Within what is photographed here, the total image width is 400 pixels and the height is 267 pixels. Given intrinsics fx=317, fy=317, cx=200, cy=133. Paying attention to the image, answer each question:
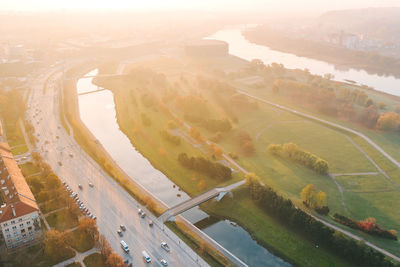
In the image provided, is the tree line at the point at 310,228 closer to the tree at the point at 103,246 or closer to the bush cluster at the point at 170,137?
the bush cluster at the point at 170,137

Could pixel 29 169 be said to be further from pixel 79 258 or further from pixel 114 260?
pixel 114 260

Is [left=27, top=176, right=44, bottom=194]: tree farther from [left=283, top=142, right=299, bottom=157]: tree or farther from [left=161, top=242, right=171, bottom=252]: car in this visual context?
[left=283, top=142, right=299, bottom=157]: tree

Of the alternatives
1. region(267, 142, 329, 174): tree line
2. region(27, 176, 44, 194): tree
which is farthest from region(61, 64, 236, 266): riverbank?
region(267, 142, 329, 174): tree line

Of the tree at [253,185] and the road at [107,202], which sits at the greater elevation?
the tree at [253,185]

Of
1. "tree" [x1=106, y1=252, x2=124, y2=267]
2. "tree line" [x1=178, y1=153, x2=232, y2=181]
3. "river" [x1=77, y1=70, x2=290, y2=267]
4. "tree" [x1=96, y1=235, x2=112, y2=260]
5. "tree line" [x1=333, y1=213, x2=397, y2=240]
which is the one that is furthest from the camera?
"tree line" [x1=178, y1=153, x2=232, y2=181]

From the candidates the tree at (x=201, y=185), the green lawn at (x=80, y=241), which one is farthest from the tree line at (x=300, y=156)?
the green lawn at (x=80, y=241)

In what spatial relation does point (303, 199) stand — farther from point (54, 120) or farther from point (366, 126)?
point (54, 120)
